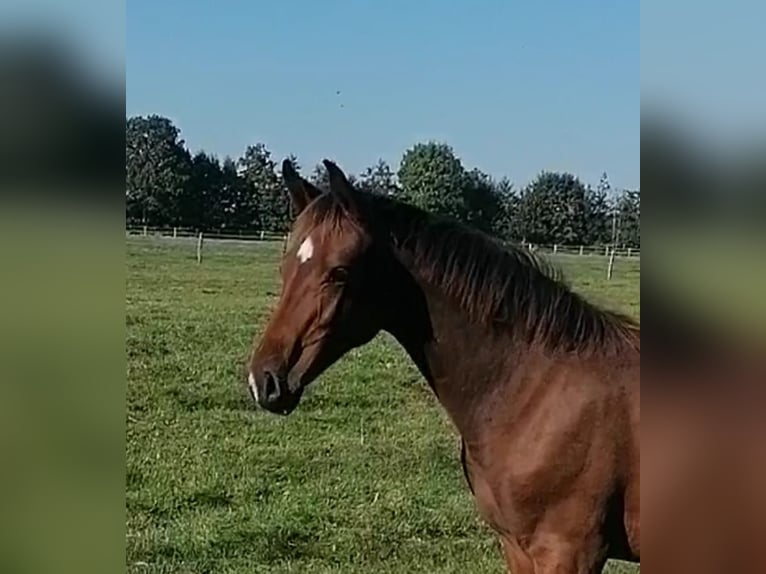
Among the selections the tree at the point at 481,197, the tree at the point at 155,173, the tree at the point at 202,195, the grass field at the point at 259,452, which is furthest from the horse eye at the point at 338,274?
the tree at the point at 481,197

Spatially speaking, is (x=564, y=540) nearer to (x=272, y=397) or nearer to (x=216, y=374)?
(x=272, y=397)

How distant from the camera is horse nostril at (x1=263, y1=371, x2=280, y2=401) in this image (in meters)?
1.93

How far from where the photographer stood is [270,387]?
Result: 6.35ft

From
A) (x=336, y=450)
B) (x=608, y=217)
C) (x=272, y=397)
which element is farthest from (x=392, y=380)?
(x=272, y=397)

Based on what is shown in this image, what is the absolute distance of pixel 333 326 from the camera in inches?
76.3

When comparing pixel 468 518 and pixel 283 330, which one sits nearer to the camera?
pixel 283 330

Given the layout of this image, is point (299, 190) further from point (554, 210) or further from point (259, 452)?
point (259, 452)

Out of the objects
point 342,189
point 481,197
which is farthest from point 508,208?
point 342,189

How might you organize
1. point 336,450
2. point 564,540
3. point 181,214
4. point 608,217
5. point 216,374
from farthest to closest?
point 216,374 → point 336,450 → point 608,217 → point 181,214 → point 564,540

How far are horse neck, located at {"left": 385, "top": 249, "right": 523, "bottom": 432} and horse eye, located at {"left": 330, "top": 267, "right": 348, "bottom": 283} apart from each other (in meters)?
0.15

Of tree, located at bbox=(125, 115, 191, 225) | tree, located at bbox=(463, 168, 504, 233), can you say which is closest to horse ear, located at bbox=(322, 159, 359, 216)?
tree, located at bbox=(125, 115, 191, 225)

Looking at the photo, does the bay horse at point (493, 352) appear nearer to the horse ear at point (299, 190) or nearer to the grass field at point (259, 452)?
the horse ear at point (299, 190)

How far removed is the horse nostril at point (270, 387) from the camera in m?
1.93
